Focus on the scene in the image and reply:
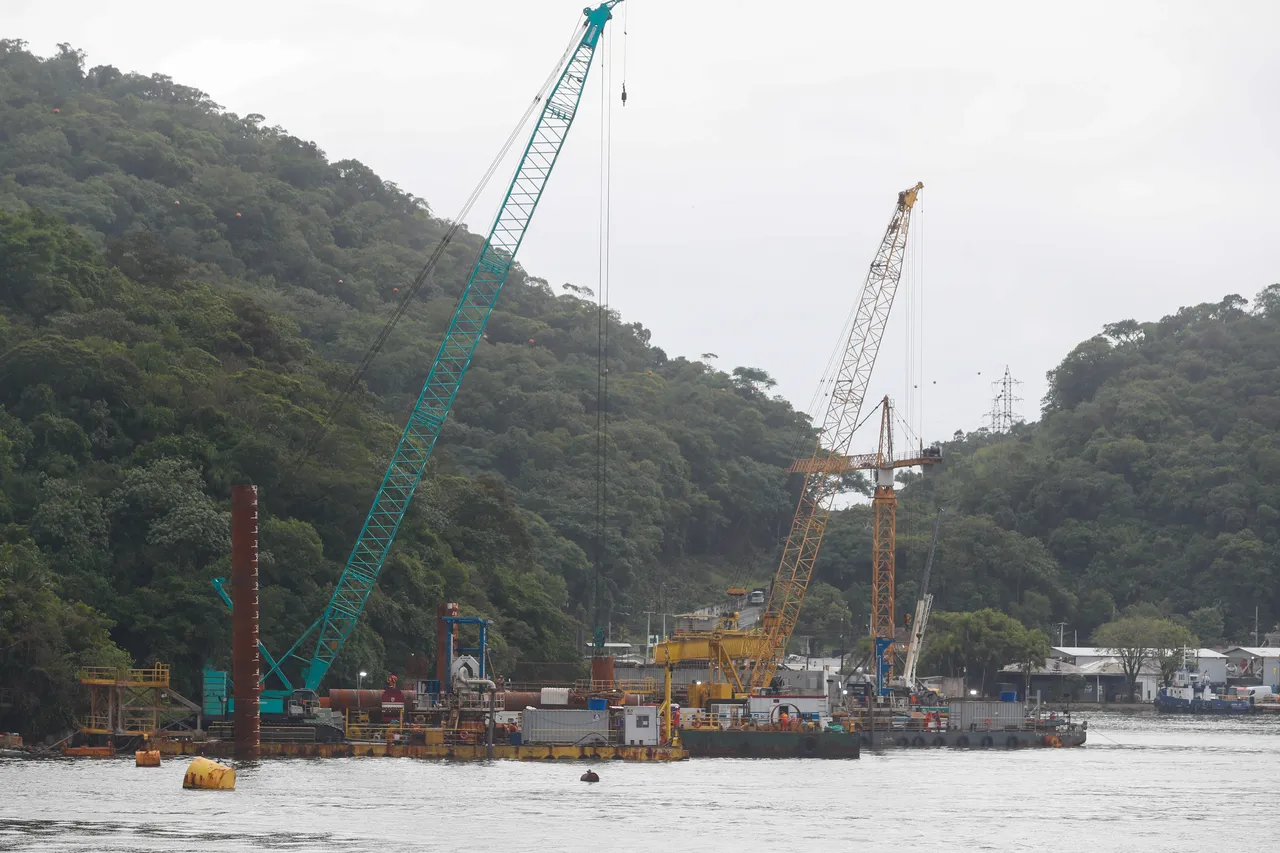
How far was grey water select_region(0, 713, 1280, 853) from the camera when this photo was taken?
188 feet

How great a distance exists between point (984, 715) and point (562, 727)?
4566 centimetres

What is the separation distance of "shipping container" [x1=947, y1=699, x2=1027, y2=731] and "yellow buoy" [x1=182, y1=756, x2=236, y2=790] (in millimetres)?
68341

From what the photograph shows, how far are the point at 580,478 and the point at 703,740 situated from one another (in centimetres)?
9615

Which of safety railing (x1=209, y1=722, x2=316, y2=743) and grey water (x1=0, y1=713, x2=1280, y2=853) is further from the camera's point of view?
safety railing (x1=209, y1=722, x2=316, y2=743)

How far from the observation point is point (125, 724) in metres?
93.9

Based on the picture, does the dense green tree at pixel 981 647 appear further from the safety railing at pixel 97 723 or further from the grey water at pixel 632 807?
the safety railing at pixel 97 723

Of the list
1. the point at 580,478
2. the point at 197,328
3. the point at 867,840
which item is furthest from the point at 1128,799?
the point at 580,478

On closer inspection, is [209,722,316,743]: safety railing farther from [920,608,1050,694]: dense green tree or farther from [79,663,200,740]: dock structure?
[920,608,1050,694]: dense green tree

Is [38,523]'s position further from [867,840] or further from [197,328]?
[867,840]

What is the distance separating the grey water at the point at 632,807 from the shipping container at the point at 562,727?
1.72 meters

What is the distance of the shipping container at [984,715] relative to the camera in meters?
127

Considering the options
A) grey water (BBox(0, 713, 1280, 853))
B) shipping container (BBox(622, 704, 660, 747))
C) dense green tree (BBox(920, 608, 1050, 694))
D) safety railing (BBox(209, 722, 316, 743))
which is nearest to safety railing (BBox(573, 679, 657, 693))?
shipping container (BBox(622, 704, 660, 747))

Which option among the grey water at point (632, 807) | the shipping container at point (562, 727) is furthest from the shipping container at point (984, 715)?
the shipping container at point (562, 727)

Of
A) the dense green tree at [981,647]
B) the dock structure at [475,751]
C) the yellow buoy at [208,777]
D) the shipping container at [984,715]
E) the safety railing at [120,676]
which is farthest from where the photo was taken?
the dense green tree at [981,647]
